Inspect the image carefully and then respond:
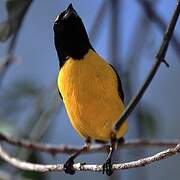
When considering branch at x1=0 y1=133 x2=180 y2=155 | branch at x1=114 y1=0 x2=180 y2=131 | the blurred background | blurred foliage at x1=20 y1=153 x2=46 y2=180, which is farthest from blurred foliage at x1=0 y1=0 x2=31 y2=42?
blurred foliage at x1=20 y1=153 x2=46 y2=180

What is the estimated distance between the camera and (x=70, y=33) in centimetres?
49

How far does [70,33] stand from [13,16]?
0.15m

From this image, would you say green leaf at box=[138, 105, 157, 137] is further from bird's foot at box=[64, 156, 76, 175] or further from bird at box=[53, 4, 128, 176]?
bird at box=[53, 4, 128, 176]

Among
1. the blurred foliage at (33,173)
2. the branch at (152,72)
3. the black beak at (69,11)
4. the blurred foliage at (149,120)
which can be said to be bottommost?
the blurred foliage at (149,120)

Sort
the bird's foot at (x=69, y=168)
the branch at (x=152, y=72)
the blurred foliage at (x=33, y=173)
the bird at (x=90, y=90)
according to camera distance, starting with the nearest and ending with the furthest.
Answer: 1. the branch at (x=152, y=72)
2. the bird at (x=90, y=90)
3. the bird's foot at (x=69, y=168)
4. the blurred foliage at (x=33, y=173)

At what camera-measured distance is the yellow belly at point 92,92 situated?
0.55m

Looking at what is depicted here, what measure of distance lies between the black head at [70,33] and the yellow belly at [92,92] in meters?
0.03

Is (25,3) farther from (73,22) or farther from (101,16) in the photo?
(101,16)

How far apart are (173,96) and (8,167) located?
1.38m

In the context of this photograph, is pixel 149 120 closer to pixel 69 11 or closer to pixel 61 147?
pixel 61 147

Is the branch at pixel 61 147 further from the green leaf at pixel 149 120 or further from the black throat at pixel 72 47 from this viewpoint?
the black throat at pixel 72 47

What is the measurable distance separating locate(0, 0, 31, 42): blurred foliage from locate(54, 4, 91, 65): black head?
0.07 meters

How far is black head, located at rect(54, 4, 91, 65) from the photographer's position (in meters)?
0.47

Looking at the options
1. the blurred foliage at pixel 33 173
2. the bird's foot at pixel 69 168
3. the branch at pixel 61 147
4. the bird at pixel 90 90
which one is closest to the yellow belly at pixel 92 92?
the bird at pixel 90 90
